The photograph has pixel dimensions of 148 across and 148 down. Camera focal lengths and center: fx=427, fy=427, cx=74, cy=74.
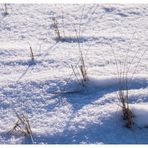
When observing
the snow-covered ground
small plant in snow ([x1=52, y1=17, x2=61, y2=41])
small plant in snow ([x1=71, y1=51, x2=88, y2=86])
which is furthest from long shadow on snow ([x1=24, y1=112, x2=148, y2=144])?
small plant in snow ([x1=52, y1=17, x2=61, y2=41])

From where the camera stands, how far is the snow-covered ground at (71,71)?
2.00 meters

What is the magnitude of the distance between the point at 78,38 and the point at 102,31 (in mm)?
182

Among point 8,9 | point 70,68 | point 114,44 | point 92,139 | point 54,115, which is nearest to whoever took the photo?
point 92,139

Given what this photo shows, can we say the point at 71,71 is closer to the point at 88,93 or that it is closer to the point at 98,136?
the point at 88,93

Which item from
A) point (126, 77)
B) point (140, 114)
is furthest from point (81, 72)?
point (140, 114)

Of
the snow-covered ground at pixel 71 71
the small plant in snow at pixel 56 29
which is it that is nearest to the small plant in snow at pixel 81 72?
the snow-covered ground at pixel 71 71

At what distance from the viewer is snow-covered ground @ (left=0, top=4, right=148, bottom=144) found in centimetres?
200

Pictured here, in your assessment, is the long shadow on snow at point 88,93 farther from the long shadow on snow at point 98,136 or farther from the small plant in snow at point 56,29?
the small plant in snow at point 56,29

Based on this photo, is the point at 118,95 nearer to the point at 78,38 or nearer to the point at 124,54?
the point at 124,54

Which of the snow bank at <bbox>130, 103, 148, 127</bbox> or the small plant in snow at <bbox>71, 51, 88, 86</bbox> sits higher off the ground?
Result: the small plant in snow at <bbox>71, 51, 88, 86</bbox>

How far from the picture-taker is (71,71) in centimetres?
239

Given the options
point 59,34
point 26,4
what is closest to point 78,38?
point 59,34

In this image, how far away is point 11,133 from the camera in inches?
78.7

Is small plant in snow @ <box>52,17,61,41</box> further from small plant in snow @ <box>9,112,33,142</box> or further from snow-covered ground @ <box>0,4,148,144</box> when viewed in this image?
small plant in snow @ <box>9,112,33,142</box>
